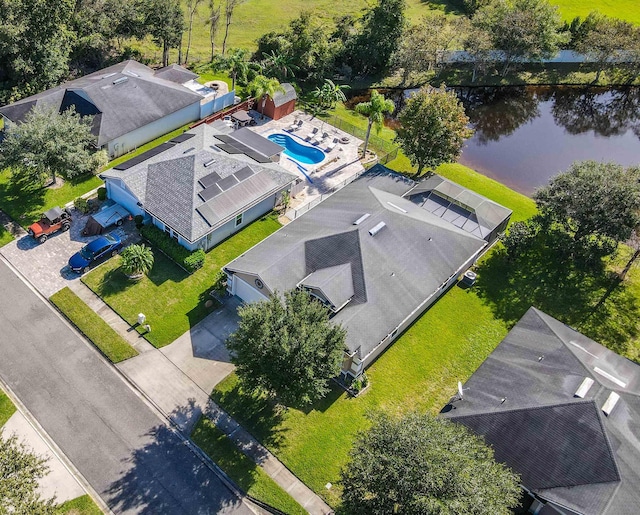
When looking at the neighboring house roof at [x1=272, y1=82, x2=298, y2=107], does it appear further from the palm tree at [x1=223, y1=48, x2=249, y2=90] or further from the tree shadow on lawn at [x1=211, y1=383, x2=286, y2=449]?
the tree shadow on lawn at [x1=211, y1=383, x2=286, y2=449]

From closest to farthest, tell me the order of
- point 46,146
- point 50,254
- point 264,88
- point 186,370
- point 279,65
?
point 186,370 → point 50,254 → point 46,146 → point 264,88 → point 279,65

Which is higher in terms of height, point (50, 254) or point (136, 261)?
point (136, 261)

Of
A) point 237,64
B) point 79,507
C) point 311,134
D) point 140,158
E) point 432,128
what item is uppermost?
point 432,128

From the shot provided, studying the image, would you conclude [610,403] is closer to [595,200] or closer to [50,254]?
[595,200]

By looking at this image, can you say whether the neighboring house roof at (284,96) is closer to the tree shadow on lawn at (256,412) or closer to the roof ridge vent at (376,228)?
the roof ridge vent at (376,228)

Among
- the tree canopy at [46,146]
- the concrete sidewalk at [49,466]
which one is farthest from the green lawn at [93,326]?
the tree canopy at [46,146]

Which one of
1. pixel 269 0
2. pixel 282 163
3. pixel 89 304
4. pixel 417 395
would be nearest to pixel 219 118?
pixel 282 163

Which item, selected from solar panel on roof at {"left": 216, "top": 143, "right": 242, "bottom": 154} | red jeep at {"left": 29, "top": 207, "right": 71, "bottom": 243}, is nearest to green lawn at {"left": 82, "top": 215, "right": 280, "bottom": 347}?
red jeep at {"left": 29, "top": 207, "right": 71, "bottom": 243}

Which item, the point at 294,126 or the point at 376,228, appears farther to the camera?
the point at 294,126

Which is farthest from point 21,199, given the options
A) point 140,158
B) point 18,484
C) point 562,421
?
point 562,421
